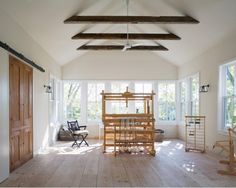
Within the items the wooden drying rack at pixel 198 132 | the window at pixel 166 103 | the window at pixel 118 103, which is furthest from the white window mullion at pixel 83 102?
the wooden drying rack at pixel 198 132

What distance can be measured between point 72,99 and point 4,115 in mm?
6228

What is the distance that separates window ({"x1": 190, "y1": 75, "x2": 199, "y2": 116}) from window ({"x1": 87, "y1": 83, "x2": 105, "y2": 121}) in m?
3.30

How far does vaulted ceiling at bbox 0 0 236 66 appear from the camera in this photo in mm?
5289

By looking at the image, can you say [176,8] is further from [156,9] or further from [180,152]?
[180,152]

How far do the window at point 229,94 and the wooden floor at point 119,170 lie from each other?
0.93 meters

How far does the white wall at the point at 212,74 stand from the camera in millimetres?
6395

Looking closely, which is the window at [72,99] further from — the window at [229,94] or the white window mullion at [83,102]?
the window at [229,94]

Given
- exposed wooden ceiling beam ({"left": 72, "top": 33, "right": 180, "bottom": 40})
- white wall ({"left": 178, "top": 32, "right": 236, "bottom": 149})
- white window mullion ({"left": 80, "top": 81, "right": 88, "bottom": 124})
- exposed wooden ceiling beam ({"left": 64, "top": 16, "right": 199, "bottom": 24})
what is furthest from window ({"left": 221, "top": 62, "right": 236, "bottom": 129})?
white window mullion ({"left": 80, "top": 81, "right": 88, "bottom": 124})

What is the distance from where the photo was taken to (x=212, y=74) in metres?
7.30

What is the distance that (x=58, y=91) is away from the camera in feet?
33.7

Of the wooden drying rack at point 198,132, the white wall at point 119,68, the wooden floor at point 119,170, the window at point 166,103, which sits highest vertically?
the white wall at point 119,68

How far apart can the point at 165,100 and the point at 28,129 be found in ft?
19.6

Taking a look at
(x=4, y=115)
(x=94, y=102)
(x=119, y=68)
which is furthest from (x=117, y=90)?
(x=4, y=115)

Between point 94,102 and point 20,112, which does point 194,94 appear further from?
point 20,112
